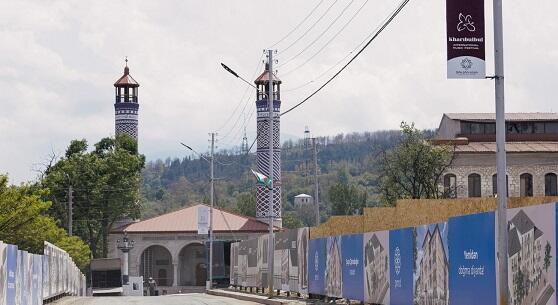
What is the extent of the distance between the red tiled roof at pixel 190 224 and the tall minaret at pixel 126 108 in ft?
32.6

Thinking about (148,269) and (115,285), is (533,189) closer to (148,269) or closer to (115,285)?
(115,285)

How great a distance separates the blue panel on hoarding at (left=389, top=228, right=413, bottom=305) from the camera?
25984mm

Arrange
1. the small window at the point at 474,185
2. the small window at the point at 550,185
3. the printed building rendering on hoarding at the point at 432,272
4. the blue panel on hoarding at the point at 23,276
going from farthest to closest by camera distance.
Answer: the small window at the point at 550,185, the small window at the point at 474,185, the blue panel on hoarding at the point at 23,276, the printed building rendering on hoarding at the point at 432,272

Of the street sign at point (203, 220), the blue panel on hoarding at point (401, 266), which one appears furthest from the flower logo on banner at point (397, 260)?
the street sign at point (203, 220)

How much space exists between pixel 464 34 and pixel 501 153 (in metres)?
2.45

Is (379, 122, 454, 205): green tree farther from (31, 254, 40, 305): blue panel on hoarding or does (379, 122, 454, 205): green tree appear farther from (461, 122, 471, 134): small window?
(31, 254, 40, 305): blue panel on hoarding

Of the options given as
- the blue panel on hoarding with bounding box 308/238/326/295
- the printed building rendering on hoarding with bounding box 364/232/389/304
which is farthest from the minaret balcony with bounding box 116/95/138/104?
the printed building rendering on hoarding with bounding box 364/232/389/304

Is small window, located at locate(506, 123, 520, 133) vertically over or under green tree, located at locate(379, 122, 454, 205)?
over

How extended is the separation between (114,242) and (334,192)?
46.8 meters

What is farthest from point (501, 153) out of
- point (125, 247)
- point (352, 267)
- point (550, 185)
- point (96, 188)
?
point (96, 188)

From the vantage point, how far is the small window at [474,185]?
252 feet

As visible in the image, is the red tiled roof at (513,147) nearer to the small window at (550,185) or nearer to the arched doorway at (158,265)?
the small window at (550,185)

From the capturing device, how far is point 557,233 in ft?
52.3

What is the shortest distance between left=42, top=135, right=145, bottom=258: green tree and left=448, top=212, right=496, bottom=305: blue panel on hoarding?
82979mm
